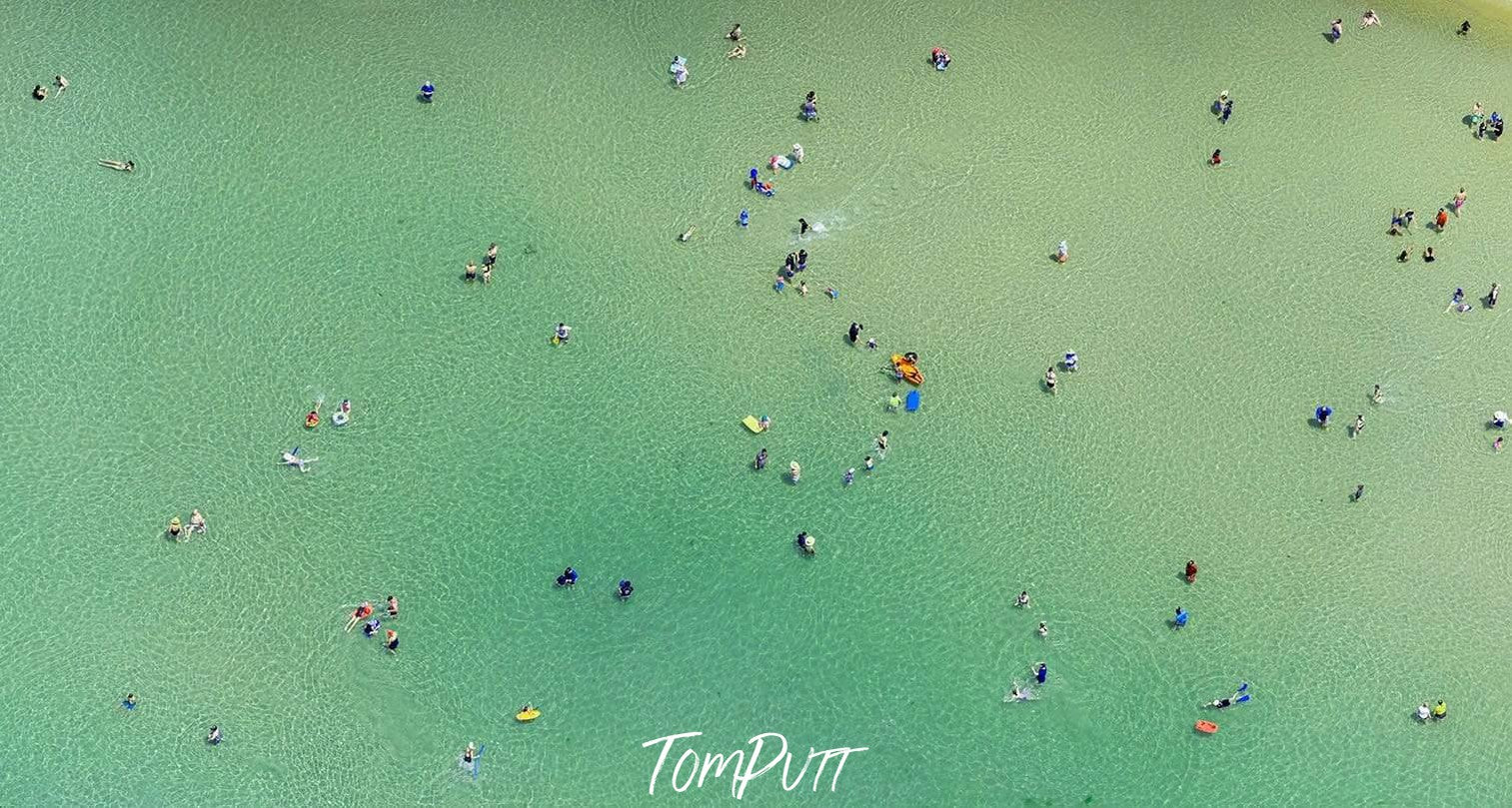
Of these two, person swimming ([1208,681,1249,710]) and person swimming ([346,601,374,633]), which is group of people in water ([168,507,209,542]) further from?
person swimming ([1208,681,1249,710])

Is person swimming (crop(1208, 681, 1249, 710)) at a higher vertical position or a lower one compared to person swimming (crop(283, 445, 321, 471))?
lower

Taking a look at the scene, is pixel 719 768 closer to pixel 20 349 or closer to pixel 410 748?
pixel 410 748
